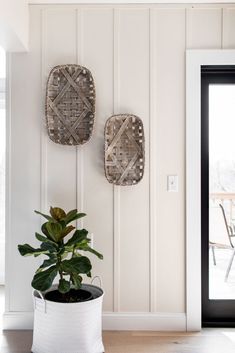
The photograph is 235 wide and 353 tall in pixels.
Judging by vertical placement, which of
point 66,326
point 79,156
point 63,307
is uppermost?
point 79,156

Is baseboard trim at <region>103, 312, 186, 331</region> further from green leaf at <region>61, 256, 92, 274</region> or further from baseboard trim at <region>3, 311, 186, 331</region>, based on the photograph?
green leaf at <region>61, 256, 92, 274</region>

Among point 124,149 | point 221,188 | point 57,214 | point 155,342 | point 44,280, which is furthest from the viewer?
point 221,188

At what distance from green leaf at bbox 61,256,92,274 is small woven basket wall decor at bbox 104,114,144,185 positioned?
0.66 m

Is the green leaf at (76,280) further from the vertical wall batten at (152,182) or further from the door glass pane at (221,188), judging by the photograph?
the door glass pane at (221,188)

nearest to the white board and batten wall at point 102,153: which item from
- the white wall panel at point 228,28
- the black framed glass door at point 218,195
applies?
the white wall panel at point 228,28

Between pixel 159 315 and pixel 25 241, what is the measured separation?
1.13 m

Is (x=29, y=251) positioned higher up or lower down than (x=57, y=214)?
lower down

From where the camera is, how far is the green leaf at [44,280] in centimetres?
204

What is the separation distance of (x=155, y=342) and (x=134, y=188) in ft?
3.55

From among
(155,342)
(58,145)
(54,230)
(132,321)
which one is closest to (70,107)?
(58,145)

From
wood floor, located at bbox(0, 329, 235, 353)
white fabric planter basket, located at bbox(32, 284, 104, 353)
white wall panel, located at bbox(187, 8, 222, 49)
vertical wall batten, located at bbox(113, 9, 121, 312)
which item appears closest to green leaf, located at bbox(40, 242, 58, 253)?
white fabric planter basket, located at bbox(32, 284, 104, 353)

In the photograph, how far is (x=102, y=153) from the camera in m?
2.61

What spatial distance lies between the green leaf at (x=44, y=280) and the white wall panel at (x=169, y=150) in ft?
2.80

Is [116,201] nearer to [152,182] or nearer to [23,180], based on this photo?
[152,182]
